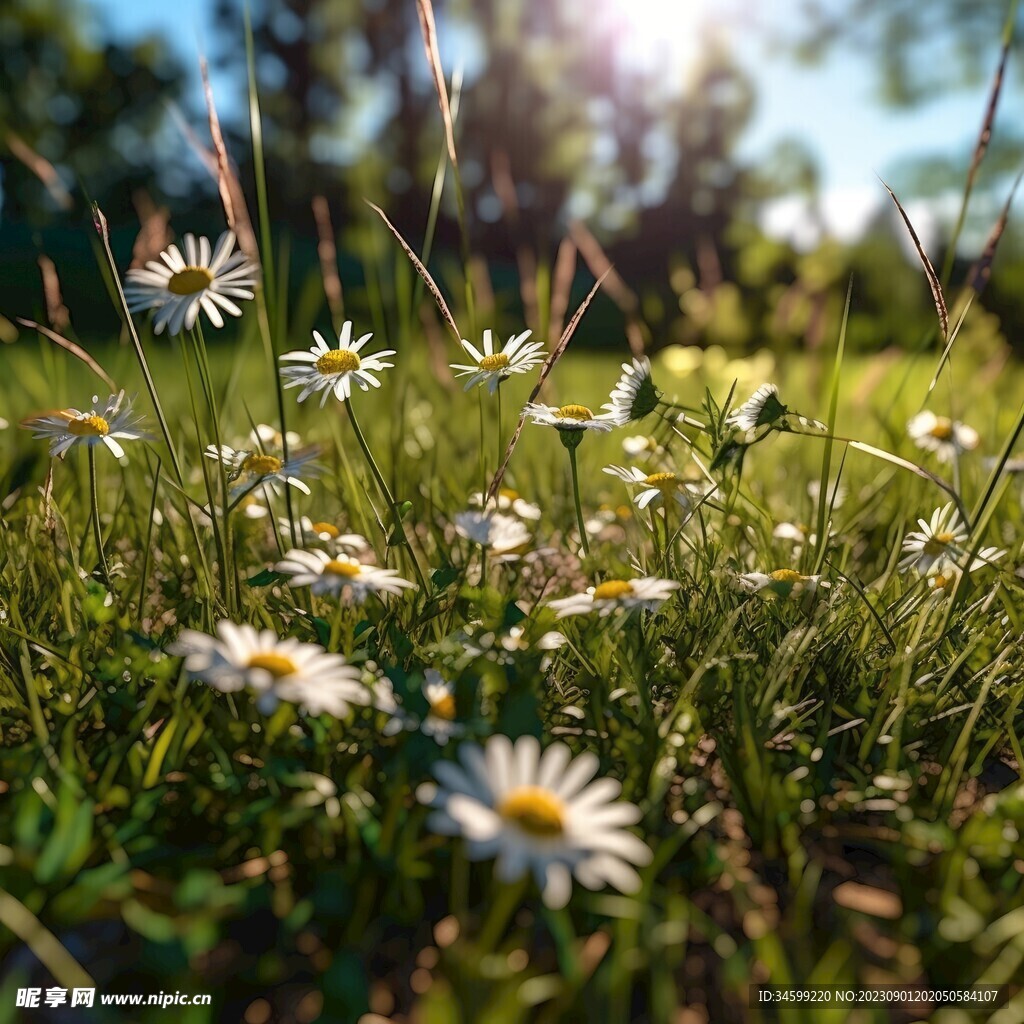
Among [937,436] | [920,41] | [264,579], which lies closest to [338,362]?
[264,579]

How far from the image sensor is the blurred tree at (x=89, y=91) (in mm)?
16234

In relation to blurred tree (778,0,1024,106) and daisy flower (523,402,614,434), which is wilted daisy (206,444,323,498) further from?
blurred tree (778,0,1024,106)

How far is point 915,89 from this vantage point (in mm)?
15258

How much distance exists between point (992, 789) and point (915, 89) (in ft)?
Answer: 55.7

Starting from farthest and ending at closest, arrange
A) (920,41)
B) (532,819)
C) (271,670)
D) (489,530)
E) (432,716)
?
(920,41)
(489,530)
(432,716)
(271,670)
(532,819)

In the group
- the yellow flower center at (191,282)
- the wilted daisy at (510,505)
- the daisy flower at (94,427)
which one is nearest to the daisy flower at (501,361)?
the wilted daisy at (510,505)

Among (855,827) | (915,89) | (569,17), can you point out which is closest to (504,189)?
(855,827)

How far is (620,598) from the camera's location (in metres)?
1.09

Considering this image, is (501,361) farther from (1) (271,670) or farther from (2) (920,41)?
(2) (920,41)

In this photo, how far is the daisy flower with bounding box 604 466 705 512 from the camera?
1342 mm

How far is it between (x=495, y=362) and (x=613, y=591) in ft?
1.27

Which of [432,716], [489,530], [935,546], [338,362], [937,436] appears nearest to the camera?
[432,716]

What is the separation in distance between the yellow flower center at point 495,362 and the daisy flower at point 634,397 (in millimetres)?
152

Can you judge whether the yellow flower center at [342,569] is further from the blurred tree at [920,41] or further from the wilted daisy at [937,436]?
the blurred tree at [920,41]
